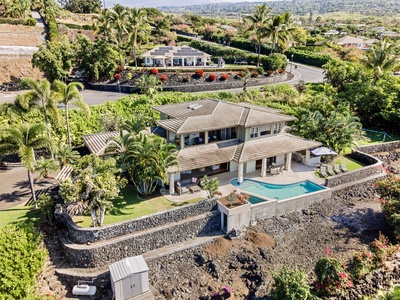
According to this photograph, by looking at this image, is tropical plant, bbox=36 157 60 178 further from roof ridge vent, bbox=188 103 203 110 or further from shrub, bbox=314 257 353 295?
shrub, bbox=314 257 353 295

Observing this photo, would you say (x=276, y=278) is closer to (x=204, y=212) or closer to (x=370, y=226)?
(x=204, y=212)

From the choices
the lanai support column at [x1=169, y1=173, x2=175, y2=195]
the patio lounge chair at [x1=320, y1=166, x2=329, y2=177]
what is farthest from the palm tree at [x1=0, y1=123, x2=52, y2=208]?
the patio lounge chair at [x1=320, y1=166, x2=329, y2=177]

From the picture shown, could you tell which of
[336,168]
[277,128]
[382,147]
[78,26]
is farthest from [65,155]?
[78,26]

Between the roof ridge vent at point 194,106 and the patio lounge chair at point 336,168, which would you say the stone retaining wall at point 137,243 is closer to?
the roof ridge vent at point 194,106

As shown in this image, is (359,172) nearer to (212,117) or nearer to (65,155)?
(212,117)

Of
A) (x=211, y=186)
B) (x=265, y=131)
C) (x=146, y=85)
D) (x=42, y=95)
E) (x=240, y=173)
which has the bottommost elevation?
(x=240, y=173)

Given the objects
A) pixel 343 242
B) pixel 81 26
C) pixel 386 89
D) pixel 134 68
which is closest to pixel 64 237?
pixel 343 242

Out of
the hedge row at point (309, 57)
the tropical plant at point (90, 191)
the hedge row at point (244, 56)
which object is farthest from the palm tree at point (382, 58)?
the tropical plant at point (90, 191)
